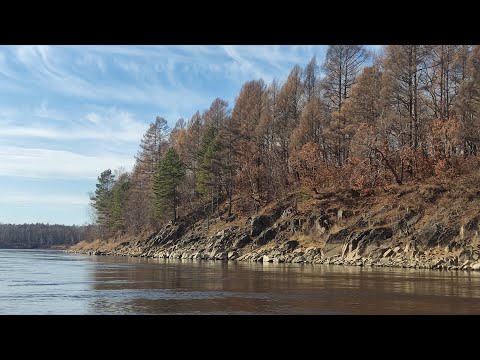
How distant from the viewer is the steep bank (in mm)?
43312

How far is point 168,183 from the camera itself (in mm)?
90688

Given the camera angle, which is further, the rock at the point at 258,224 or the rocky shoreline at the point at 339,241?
the rock at the point at 258,224

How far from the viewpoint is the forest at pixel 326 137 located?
57500 mm

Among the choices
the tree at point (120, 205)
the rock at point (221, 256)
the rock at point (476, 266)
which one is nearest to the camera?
the rock at point (476, 266)

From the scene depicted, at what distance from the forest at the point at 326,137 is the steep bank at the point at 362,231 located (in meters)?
2.83

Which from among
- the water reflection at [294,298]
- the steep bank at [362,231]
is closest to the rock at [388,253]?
the steep bank at [362,231]

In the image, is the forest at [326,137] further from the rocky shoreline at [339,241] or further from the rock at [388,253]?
the rock at [388,253]

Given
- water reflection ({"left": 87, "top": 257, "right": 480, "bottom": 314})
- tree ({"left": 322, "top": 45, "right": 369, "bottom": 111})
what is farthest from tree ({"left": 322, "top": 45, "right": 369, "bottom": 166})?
water reflection ({"left": 87, "top": 257, "right": 480, "bottom": 314})

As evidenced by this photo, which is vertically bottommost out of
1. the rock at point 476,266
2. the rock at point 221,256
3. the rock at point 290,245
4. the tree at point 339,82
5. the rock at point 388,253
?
the rock at point 221,256

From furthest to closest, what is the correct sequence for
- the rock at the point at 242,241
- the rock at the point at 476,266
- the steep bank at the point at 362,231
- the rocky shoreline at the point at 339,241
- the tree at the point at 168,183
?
the tree at the point at 168,183
the rock at the point at 242,241
the steep bank at the point at 362,231
the rocky shoreline at the point at 339,241
the rock at the point at 476,266

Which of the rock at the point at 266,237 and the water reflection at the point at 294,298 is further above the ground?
the rock at the point at 266,237
